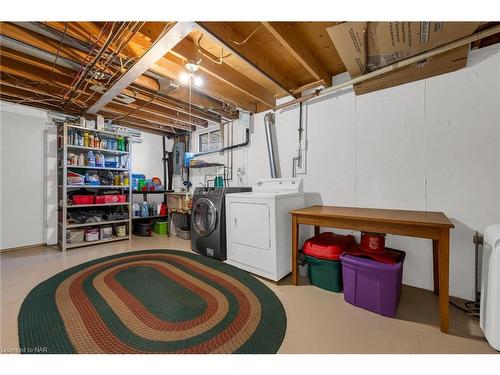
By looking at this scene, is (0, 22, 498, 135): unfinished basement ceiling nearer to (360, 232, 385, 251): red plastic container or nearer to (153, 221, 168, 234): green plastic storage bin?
(360, 232, 385, 251): red plastic container

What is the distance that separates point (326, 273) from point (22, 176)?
15.1 ft

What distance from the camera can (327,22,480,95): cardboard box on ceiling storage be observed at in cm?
142

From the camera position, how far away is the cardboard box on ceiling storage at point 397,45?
4.65 ft

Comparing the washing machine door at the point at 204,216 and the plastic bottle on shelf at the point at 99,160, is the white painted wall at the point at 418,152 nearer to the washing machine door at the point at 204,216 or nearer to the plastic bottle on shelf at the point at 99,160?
the washing machine door at the point at 204,216

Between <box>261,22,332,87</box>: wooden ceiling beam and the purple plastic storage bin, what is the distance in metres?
1.91

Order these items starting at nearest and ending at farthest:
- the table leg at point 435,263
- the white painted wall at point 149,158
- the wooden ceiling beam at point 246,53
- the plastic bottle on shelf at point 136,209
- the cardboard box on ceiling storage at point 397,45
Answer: the cardboard box on ceiling storage at point 397,45, the wooden ceiling beam at point 246,53, the table leg at point 435,263, the plastic bottle on shelf at point 136,209, the white painted wall at point 149,158

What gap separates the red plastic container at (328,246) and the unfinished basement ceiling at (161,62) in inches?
72.7

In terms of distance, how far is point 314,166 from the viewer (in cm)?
260

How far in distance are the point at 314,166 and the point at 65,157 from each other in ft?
12.1

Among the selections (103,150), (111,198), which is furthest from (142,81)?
(111,198)

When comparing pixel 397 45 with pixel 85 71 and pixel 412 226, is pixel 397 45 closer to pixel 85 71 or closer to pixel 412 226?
pixel 412 226

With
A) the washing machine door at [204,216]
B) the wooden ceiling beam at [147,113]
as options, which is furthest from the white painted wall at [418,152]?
the wooden ceiling beam at [147,113]

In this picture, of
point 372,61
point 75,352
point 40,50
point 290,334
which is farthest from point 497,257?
point 40,50

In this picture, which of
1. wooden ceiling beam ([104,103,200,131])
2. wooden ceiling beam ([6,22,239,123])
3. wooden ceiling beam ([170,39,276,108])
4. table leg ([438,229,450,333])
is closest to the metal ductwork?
wooden ceiling beam ([170,39,276,108])
